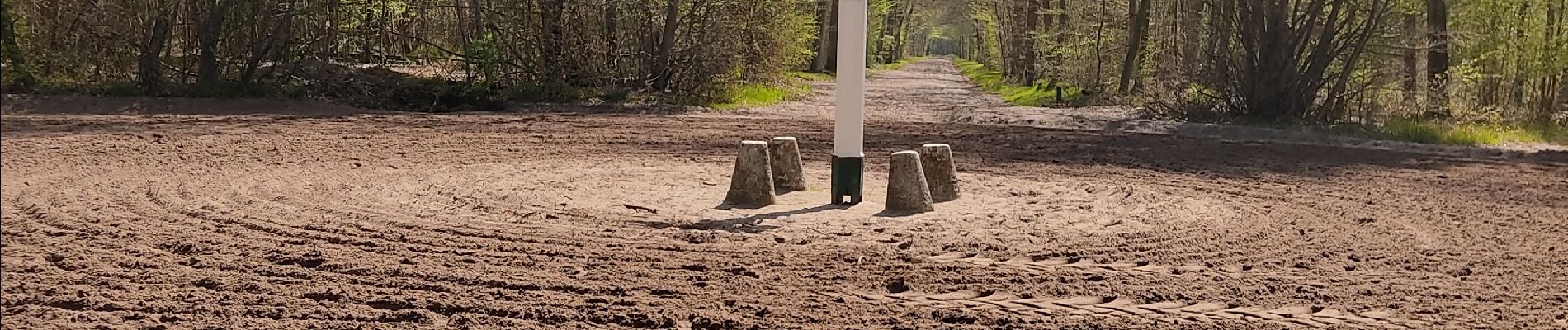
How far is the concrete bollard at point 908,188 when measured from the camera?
7969 mm

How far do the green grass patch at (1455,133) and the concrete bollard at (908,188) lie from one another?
1066 cm

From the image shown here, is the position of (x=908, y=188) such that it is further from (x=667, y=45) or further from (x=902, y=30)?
(x=902, y=30)

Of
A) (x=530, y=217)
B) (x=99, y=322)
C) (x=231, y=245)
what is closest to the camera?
(x=99, y=322)

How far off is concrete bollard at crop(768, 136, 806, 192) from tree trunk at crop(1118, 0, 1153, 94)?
61.0ft

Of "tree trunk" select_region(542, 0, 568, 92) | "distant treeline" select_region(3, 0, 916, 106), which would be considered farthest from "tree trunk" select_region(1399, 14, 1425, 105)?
"tree trunk" select_region(542, 0, 568, 92)

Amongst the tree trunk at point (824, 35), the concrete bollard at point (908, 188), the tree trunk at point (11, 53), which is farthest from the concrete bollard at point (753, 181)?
the tree trunk at point (824, 35)

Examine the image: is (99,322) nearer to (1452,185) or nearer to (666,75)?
(1452,185)

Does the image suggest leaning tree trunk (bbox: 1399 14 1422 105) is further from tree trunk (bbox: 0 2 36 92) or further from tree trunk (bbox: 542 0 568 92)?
tree trunk (bbox: 0 2 36 92)

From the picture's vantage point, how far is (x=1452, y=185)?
35.0 feet

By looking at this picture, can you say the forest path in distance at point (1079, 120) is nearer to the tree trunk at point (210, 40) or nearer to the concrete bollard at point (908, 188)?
the tree trunk at point (210, 40)

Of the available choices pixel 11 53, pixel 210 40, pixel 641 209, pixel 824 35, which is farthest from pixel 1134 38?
pixel 11 53

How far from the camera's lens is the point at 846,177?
27.0 ft

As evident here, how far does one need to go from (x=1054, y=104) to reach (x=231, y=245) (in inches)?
821

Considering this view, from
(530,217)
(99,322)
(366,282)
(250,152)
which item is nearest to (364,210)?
(530,217)
